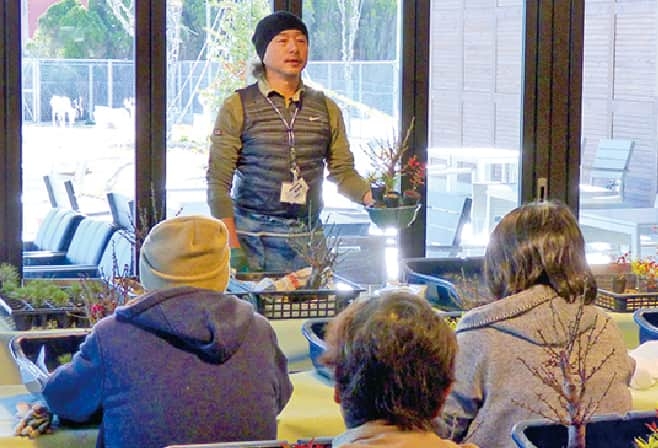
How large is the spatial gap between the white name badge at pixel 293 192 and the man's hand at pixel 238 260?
0.31 metres

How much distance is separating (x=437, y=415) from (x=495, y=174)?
410 centimetres

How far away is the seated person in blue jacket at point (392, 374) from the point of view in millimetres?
2027

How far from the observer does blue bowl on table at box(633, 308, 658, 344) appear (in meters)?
3.75

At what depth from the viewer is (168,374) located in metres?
2.66

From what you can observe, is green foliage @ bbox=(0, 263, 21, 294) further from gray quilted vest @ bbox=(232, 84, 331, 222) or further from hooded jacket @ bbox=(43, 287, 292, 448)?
hooded jacket @ bbox=(43, 287, 292, 448)

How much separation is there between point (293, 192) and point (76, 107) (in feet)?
3.86

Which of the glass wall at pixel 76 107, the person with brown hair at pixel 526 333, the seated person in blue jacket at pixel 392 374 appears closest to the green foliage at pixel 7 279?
the glass wall at pixel 76 107

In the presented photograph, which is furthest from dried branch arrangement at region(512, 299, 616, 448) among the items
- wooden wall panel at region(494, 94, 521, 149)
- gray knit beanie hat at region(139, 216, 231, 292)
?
wooden wall panel at region(494, 94, 521, 149)

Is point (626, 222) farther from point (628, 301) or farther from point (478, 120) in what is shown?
point (628, 301)

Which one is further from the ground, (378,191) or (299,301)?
(378,191)

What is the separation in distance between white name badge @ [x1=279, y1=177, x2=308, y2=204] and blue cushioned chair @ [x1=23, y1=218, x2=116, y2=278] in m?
1.03

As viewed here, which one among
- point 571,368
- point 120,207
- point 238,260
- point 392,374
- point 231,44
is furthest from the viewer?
point 231,44

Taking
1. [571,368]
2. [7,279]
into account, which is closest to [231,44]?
[7,279]

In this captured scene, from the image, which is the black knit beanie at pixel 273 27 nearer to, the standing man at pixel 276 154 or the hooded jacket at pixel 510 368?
the standing man at pixel 276 154
